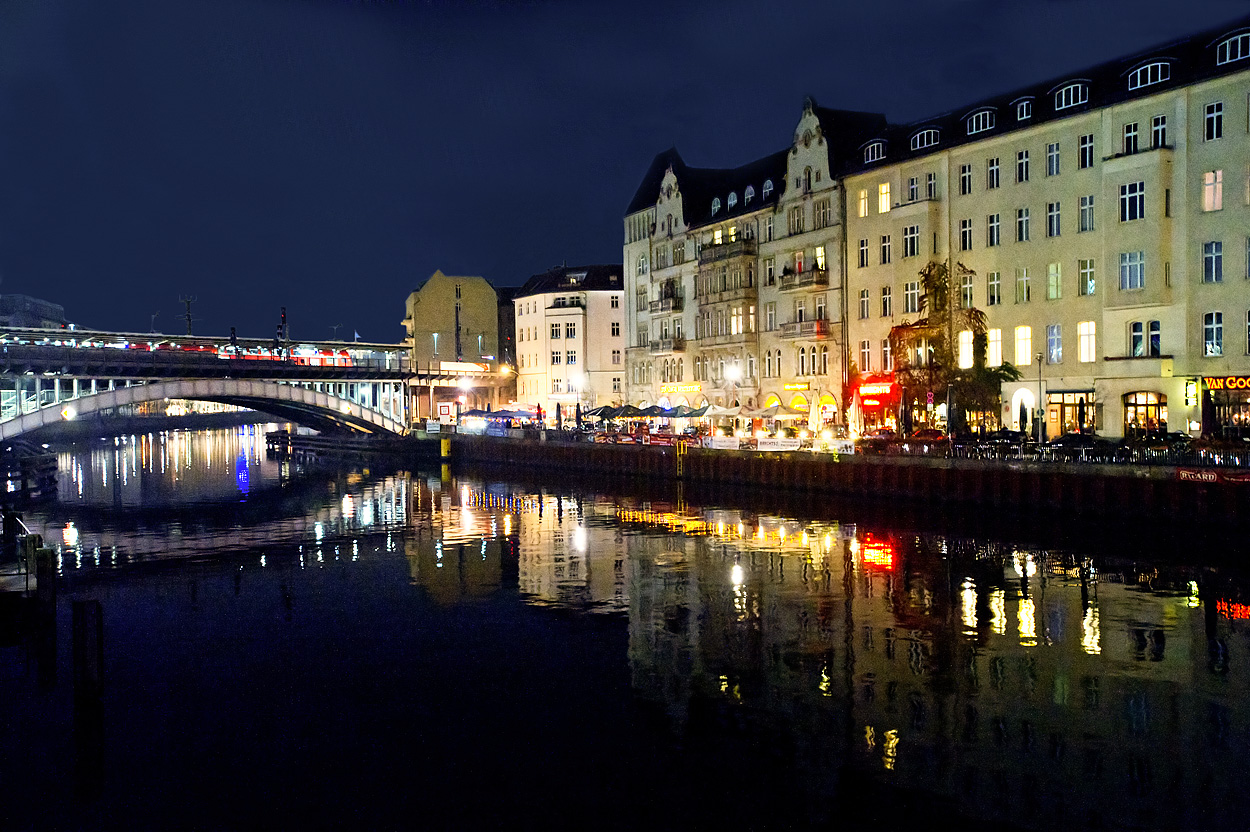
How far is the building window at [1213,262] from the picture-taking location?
4969 centimetres

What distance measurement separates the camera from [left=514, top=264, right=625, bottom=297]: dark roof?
116 m

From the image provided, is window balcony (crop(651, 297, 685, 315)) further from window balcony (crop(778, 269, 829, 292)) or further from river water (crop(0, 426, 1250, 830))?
river water (crop(0, 426, 1250, 830))

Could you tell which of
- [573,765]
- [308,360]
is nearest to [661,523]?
[573,765]

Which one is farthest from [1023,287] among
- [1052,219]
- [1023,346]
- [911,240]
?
[911,240]

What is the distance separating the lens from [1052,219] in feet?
190

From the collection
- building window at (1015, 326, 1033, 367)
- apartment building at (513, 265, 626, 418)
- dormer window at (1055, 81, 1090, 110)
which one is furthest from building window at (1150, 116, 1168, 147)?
apartment building at (513, 265, 626, 418)

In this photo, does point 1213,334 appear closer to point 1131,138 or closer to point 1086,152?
point 1131,138

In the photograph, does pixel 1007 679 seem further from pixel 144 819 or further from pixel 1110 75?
pixel 1110 75

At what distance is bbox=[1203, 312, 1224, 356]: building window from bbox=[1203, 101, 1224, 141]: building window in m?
8.48

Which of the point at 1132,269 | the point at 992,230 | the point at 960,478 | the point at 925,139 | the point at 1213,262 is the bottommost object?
the point at 960,478

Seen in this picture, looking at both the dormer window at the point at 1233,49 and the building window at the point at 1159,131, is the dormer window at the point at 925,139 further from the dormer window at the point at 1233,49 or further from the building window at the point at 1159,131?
the dormer window at the point at 1233,49

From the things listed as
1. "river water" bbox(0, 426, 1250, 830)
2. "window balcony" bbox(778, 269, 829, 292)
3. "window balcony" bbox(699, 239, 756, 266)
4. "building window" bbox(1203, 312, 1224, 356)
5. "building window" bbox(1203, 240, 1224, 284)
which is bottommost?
"river water" bbox(0, 426, 1250, 830)

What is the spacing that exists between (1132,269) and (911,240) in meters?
16.4

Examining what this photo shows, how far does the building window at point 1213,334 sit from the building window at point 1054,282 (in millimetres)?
8468
